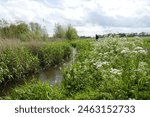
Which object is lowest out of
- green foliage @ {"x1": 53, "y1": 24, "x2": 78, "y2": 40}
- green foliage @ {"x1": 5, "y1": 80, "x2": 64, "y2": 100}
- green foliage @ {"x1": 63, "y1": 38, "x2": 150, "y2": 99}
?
green foliage @ {"x1": 53, "y1": 24, "x2": 78, "y2": 40}

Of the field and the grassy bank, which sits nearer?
the field

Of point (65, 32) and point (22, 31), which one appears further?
point (65, 32)

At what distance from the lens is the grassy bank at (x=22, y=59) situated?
1495 cm

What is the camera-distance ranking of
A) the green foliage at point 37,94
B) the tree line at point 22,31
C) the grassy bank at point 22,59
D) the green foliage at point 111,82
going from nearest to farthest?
the green foliage at point 111,82, the green foliage at point 37,94, the grassy bank at point 22,59, the tree line at point 22,31

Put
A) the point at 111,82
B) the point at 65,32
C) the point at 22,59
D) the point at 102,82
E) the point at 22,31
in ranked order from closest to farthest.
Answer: the point at 111,82 → the point at 102,82 → the point at 22,59 → the point at 22,31 → the point at 65,32

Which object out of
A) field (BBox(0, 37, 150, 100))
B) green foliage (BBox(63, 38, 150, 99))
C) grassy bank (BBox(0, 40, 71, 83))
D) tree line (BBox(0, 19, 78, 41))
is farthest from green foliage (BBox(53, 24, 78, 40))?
green foliage (BBox(63, 38, 150, 99))

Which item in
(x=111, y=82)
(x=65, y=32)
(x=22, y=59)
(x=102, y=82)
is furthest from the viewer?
(x=65, y=32)

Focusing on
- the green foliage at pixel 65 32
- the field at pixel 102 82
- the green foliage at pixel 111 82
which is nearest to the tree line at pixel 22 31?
the field at pixel 102 82

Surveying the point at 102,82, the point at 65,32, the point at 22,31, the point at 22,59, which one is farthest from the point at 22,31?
the point at 65,32

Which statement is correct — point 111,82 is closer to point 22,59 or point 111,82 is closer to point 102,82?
point 102,82

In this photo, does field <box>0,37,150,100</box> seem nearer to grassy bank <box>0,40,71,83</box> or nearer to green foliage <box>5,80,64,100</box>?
green foliage <box>5,80,64,100</box>

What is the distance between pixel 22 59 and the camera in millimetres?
17188

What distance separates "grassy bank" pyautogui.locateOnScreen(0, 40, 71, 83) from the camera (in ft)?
49.1

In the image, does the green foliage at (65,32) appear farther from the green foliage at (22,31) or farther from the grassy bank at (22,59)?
the grassy bank at (22,59)
